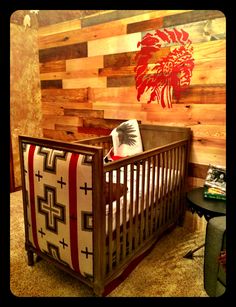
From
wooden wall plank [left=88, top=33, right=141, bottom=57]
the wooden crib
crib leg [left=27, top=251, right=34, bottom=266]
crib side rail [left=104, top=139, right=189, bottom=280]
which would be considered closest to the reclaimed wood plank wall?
wooden wall plank [left=88, top=33, right=141, bottom=57]

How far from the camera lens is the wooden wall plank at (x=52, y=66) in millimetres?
3266

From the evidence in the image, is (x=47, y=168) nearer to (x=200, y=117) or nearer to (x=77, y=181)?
(x=77, y=181)

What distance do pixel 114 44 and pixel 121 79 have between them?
381 mm

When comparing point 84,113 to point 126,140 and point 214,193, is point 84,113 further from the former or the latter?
point 214,193

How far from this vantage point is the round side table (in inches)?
70.7

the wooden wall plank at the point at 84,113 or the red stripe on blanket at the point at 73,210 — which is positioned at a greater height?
the wooden wall plank at the point at 84,113

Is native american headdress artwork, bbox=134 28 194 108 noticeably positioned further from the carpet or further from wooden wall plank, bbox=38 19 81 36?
the carpet

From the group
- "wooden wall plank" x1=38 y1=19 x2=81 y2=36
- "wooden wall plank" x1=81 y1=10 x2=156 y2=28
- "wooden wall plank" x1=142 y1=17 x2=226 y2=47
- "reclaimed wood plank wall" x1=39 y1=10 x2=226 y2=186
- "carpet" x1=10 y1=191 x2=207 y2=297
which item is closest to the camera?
"carpet" x1=10 y1=191 x2=207 y2=297

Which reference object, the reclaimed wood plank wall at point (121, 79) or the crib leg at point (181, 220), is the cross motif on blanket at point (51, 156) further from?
the crib leg at point (181, 220)

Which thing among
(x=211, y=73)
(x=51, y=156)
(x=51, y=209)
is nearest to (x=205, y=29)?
(x=211, y=73)

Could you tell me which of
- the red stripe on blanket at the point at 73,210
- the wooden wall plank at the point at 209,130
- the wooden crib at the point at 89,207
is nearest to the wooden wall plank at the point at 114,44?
the wooden wall plank at the point at 209,130

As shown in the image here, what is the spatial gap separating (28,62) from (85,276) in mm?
2864

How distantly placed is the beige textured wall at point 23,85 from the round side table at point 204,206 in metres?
2.40

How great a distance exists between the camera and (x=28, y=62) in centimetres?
340
